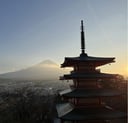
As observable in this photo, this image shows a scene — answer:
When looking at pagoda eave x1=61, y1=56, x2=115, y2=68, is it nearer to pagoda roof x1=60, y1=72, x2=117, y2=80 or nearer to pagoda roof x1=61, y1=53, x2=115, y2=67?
pagoda roof x1=61, y1=53, x2=115, y2=67

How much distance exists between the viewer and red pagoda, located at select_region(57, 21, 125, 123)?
9797 millimetres

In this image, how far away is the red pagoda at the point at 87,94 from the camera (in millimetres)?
9797

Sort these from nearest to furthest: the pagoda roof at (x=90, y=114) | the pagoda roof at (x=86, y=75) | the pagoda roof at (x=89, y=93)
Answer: the pagoda roof at (x=90, y=114), the pagoda roof at (x=89, y=93), the pagoda roof at (x=86, y=75)

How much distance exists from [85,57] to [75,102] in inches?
72.9

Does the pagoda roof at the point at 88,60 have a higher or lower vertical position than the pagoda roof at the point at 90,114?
higher

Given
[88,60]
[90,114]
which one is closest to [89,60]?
[88,60]

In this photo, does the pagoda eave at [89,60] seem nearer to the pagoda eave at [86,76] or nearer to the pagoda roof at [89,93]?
the pagoda eave at [86,76]

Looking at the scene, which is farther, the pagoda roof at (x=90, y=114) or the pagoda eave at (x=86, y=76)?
the pagoda eave at (x=86, y=76)

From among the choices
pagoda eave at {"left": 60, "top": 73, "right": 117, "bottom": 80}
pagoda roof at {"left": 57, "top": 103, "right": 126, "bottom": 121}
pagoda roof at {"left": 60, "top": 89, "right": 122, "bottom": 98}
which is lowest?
pagoda roof at {"left": 57, "top": 103, "right": 126, "bottom": 121}

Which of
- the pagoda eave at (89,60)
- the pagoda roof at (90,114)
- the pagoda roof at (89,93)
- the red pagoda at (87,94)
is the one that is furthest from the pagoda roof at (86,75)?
the pagoda roof at (90,114)

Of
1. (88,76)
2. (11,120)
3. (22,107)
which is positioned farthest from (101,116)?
(22,107)

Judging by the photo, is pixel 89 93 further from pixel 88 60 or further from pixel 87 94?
pixel 88 60

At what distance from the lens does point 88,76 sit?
10.1 m

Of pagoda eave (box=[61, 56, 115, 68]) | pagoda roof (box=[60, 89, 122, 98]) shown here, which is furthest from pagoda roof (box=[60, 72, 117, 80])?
pagoda roof (box=[60, 89, 122, 98])
